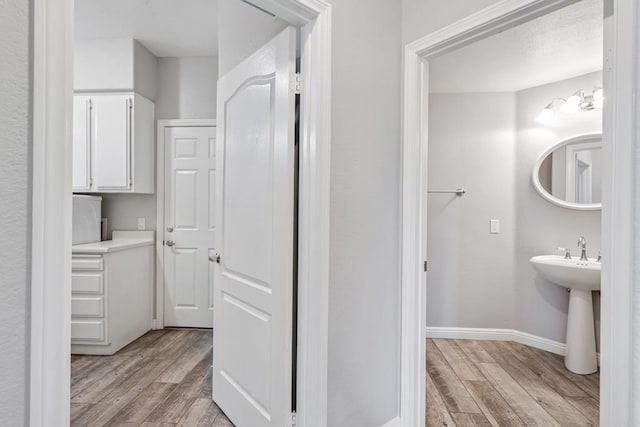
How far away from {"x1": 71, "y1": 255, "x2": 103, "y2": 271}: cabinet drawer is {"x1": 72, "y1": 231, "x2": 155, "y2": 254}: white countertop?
0.05 m

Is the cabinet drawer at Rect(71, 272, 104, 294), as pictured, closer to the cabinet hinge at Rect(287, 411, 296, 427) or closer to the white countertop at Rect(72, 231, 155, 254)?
the white countertop at Rect(72, 231, 155, 254)

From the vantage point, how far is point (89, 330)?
268 centimetres

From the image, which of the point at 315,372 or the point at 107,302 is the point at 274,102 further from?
the point at 107,302

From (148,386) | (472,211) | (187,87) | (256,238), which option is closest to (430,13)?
(256,238)

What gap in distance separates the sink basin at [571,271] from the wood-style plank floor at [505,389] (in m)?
0.68

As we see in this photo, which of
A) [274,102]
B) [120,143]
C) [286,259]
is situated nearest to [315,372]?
[286,259]

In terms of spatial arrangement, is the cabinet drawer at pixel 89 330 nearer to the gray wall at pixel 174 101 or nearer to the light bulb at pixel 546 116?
the gray wall at pixel 174 101

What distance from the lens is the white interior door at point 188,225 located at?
338cm

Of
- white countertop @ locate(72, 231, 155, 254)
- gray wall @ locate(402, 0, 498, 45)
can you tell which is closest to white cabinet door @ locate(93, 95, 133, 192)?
white countertop @ locate(72, 231, 155, 254)

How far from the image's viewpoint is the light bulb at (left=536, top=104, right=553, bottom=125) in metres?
2.89

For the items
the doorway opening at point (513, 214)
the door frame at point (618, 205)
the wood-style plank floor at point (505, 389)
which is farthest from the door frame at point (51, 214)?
the doorway opening at point (513, 214)

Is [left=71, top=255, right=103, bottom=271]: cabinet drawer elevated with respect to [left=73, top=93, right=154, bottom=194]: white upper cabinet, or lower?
lower

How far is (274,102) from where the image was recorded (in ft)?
4.88

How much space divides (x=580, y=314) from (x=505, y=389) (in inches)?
36.0
